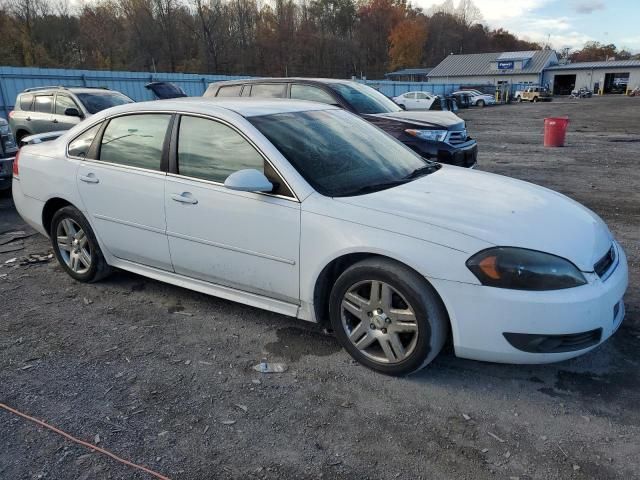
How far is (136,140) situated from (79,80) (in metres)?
20.2

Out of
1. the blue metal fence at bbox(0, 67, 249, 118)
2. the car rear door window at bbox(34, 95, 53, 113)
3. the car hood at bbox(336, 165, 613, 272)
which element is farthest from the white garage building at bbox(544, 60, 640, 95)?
the car hood at bbox(336, 165, 613, 272)

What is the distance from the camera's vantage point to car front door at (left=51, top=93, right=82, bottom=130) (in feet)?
34.9

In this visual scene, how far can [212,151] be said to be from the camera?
11.8 feet

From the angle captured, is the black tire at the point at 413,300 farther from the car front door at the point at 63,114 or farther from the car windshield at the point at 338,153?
the car front door at the point at 63,114

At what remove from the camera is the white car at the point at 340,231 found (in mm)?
2721

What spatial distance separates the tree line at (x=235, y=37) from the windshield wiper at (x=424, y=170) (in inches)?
2210

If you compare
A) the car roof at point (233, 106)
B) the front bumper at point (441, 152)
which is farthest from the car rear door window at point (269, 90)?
the car roof at point (233, 106)

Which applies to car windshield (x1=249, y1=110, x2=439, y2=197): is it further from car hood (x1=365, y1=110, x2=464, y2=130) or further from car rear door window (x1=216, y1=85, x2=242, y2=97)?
car rear door window (x1=216, y1=85, x2=242, y2=97)

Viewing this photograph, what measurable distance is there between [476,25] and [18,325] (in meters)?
127

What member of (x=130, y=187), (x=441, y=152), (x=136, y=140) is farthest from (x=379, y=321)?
(x=441, y=152)

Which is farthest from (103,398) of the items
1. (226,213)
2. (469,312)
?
(469,312)

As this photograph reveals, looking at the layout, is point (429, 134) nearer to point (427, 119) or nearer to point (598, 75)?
point (427, 119)

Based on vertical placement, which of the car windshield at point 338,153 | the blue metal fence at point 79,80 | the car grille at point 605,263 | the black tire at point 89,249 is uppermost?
the blue metal fence at point 79,80

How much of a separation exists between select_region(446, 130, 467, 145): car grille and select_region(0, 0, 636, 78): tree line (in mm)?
53548
